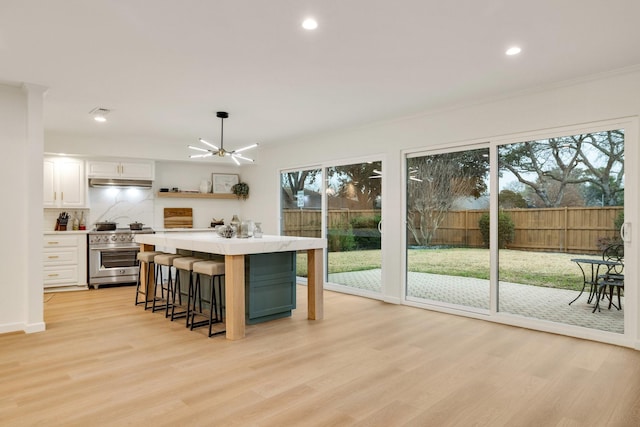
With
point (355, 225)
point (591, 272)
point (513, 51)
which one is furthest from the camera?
point (355, 225)

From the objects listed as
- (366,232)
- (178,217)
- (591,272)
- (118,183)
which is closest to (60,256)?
(118,183)

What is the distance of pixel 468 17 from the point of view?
8.79 feet

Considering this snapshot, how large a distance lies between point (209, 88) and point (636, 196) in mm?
4053

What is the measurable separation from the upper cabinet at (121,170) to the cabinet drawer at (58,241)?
1.07 m

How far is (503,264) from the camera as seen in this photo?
4.47 m

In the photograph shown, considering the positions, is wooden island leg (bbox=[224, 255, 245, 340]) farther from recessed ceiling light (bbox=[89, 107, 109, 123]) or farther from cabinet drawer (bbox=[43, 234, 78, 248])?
cabinet drawer (bbox=[43, 234, 78, 248])

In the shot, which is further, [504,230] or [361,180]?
[361,180]

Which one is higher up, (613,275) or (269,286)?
(613,275)

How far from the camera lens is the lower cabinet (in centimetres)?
427

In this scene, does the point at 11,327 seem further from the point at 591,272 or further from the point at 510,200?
the point at 591,272

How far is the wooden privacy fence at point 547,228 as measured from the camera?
152 inches

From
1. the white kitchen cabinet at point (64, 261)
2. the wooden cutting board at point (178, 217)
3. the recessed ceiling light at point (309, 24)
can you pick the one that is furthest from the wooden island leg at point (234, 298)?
the wooden cutting board at point (178, 217)

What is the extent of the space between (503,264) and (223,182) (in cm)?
553

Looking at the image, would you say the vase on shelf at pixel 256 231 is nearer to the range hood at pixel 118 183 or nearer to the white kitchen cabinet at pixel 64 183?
the range hood at pixel 118 183
